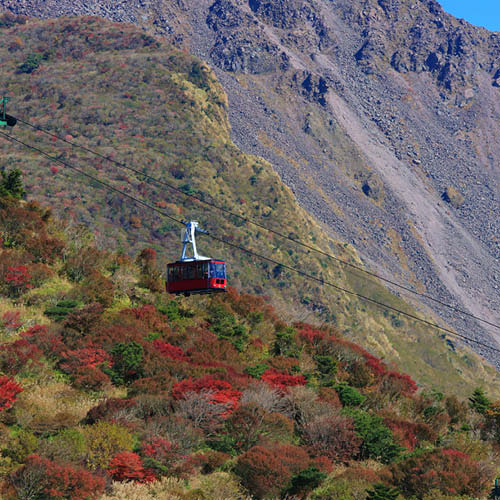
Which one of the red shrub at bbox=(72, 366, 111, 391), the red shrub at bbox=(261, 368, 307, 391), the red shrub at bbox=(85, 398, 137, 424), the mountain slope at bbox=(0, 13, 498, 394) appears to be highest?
the mountain slope at bbox=(0, 13, 498, 394)

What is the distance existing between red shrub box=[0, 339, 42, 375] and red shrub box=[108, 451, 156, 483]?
26.4ft

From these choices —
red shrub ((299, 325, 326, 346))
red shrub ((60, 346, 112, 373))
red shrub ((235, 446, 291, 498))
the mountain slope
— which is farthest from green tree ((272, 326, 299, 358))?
the mountain slope

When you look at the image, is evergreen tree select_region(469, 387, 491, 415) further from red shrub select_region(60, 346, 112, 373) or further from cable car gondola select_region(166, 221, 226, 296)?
red shrub select_region(60, 346, 112, 373)

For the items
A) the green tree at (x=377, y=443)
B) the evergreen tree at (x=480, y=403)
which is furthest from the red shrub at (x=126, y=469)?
the evergreen tree at (x=480, y=403)

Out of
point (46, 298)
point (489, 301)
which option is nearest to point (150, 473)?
point (46, 298)

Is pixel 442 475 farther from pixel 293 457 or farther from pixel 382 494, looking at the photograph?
pixel 293 457

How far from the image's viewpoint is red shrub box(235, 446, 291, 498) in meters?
24.0

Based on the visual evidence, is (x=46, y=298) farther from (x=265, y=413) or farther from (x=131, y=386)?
(x=265, y=413)

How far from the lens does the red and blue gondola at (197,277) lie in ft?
108

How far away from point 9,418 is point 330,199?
164 m

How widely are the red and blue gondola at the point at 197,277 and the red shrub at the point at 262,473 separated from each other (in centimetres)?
988

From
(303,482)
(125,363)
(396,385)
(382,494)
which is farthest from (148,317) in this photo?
(382,494)

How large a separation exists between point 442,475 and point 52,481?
1424cm

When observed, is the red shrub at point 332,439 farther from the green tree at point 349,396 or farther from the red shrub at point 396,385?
the red shrub at point 396,385
